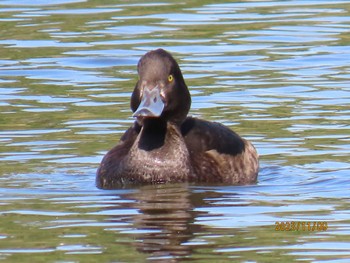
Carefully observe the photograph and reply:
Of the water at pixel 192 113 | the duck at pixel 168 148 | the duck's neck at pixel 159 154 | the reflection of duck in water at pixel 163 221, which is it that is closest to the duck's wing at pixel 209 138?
the duck at pixel 168 148

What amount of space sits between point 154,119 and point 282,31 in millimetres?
8502

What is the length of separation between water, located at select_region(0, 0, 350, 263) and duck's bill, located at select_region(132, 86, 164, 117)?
66cm

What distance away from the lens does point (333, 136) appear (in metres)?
14.2

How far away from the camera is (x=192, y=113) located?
1587 centimetres

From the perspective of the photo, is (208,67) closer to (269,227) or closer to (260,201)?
(260,201)

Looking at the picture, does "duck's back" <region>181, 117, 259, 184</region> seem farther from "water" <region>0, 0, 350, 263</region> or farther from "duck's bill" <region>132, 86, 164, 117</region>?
"duck's bill" <region>132, 86, 164, 117</region>

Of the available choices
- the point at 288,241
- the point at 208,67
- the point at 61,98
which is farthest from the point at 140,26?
the point at 288,241

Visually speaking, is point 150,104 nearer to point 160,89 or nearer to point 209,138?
point 160,89

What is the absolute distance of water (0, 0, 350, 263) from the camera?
991cm

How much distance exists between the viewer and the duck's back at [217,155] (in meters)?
12.9
